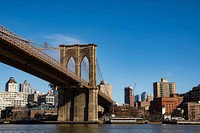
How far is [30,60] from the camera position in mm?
48719

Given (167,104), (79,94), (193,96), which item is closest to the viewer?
(79,94)

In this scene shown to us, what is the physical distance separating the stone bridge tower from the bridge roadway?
10.7 ft

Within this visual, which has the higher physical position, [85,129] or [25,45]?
[25,45]

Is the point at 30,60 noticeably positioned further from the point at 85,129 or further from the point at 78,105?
the point at 78,105

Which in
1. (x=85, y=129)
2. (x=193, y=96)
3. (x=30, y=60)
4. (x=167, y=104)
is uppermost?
(x=30, y=60)

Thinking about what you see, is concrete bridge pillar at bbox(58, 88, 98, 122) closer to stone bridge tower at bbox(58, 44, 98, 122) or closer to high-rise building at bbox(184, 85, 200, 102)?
stone bridge tower at bbox(58, 44, 98, 122)

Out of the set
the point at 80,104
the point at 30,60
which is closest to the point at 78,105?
the point at 80,104

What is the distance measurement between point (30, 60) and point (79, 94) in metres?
24.5

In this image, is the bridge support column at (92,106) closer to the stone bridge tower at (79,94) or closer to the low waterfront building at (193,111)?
the stone bridge tower at (79,94)

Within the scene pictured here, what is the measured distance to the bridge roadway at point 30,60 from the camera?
40156 mm

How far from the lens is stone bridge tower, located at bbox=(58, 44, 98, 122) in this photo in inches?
2739

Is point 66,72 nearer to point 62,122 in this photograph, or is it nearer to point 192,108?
point 62,122

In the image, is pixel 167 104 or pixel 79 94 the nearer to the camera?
pixel 79 94

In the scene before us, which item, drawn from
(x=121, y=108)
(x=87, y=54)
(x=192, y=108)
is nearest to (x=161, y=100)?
(x=192, y=108)
